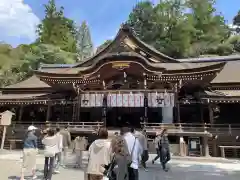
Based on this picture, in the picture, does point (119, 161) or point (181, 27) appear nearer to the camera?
point (119, 161)

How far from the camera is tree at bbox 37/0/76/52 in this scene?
156 feet

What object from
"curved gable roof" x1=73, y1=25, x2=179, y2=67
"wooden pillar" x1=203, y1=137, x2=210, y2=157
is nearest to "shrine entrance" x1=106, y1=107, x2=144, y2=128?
"curved gable roof" x1=73, y1=25, x2=179, y2=67

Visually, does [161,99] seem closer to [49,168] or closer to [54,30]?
[49,168]

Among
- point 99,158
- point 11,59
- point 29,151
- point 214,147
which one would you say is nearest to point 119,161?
point 99,158

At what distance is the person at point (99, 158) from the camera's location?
4.44 meters

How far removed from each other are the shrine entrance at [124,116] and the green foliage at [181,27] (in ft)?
80.7

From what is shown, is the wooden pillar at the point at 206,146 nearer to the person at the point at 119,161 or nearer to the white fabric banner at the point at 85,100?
the white fabric banner at the point at 85,100

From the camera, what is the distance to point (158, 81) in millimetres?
16094

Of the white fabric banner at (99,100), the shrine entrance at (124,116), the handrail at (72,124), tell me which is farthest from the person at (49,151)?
the shrine entrance at (124,116)

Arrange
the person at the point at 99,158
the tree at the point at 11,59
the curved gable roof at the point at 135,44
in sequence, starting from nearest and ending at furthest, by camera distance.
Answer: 1. the person at the point at 99,158
2. the curved gable roof at the point at 135,44
3. the tree at the point at 11,59

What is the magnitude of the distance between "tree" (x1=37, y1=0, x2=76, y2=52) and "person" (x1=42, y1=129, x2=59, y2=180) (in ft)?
135

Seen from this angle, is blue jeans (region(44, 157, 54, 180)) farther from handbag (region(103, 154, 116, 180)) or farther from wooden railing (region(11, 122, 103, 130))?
wooden railing (region(11, 122, 103, 130))

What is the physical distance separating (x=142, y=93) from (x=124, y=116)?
3.82 m

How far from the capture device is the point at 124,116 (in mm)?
19062
